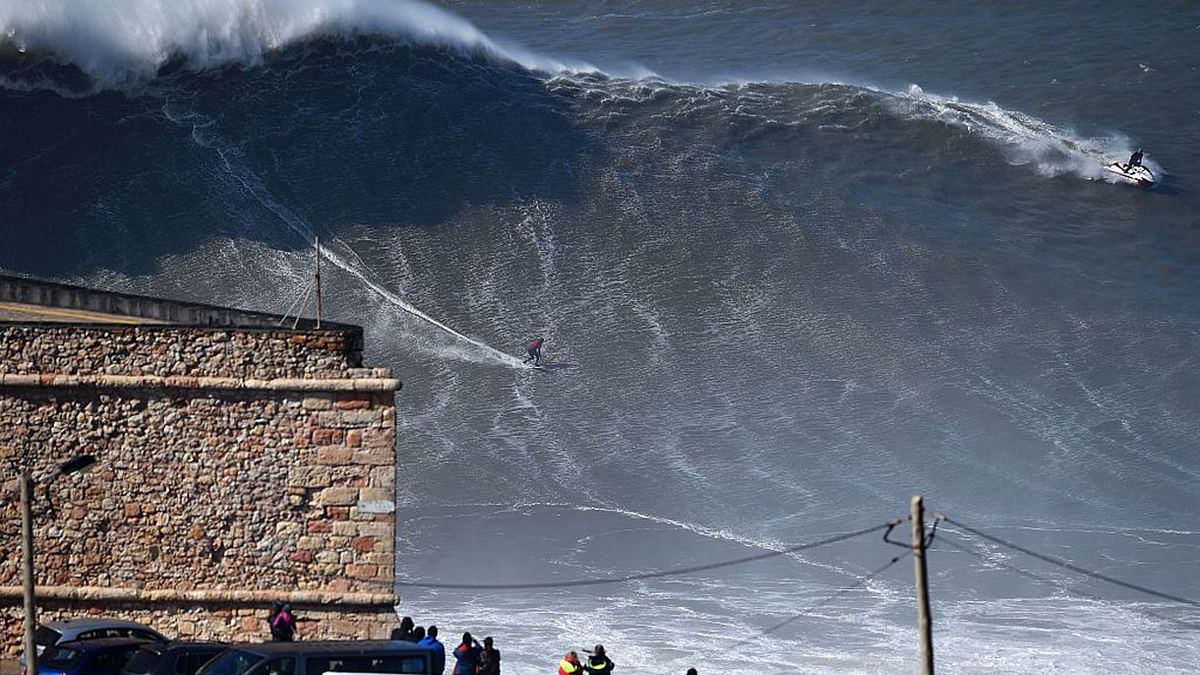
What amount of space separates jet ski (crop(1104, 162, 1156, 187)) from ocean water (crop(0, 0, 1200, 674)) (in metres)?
0.57

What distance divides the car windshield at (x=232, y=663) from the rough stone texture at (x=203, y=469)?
186 cm

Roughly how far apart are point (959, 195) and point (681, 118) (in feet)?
31.4

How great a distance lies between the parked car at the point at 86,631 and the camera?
17062 mm

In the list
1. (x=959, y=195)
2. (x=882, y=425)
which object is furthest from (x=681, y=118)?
(x=882, y=425)

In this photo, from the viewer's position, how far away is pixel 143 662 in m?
16.4

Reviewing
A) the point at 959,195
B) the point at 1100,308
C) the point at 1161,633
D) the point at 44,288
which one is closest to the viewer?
the point at 44,288

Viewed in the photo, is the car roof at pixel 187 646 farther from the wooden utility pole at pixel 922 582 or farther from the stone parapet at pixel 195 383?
the wooden utility pole at pixel 922 582

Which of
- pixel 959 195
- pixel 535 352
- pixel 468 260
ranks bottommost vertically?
pixel 535 352

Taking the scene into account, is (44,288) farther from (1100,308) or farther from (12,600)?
(1100,308)

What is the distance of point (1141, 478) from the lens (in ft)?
129

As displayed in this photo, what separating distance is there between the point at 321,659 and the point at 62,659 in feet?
8.19

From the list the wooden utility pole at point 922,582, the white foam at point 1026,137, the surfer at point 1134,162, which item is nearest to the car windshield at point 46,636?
the wooden utility pole at point 922,582

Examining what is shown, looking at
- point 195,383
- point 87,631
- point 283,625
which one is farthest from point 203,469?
point 87,631

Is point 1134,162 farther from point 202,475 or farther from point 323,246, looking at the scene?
point 202,475
